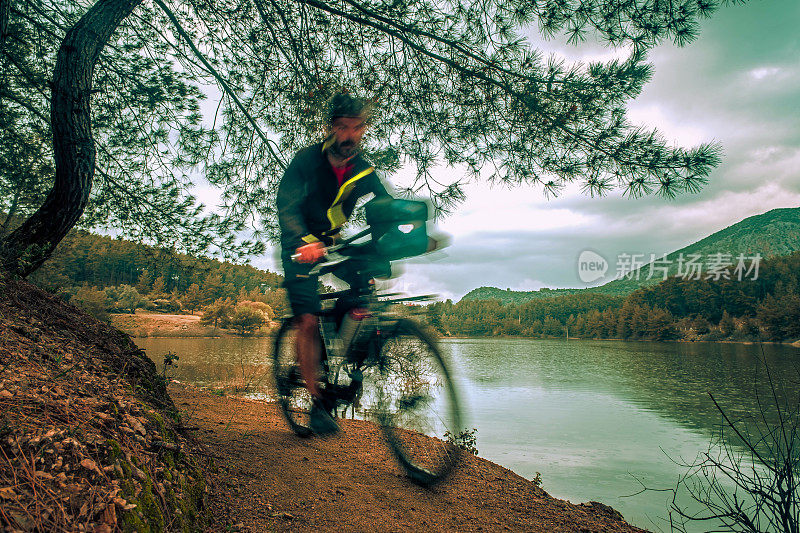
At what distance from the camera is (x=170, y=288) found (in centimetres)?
514

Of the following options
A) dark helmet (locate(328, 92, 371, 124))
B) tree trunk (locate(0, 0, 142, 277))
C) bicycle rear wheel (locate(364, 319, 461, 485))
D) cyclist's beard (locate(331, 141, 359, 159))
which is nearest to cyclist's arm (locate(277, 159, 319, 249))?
cyclist's beard (locate(331, 141, 359, 159))

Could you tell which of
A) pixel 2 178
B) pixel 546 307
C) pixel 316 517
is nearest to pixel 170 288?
pixel 2 178

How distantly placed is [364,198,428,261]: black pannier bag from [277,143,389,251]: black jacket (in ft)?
1.34

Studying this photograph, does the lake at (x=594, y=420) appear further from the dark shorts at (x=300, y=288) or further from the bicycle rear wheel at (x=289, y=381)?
the dark shorts at (x=300, y=288)

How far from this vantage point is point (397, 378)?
2.16 m

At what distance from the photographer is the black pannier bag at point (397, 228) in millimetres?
1986

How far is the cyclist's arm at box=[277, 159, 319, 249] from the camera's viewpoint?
7.10 ft

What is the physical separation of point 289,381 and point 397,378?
0.74 meters

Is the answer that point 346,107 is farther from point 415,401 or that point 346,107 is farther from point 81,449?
point 81,449

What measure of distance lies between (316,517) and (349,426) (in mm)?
1581

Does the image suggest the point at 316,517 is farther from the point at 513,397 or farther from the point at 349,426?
the point at 513,397

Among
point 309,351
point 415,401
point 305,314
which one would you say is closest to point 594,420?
point 415,401

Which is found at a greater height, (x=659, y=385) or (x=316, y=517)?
(x=316, y=517)

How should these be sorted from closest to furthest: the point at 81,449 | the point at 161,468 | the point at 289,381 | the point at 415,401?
the point at 81,449, the point at 161,468, the point at 415,401, the point at 289,381
